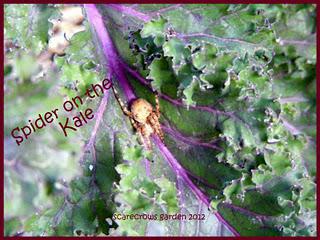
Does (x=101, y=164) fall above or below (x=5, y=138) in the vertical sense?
below

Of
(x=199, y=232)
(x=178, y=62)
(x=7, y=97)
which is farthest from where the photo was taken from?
(x=199, y=232)

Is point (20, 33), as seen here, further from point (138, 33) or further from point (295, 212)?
point (295, 212)

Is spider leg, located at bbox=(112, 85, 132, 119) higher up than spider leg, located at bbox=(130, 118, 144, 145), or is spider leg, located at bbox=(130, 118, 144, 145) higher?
spider leg, located at bbox=(112, 85, 132, 119)

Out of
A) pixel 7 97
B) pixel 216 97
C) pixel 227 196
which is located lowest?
pixel 227 196

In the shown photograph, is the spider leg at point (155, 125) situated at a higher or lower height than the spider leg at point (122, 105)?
lower

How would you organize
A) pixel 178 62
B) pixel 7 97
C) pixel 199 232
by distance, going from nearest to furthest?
pixel 7 97, pixel 178 62, pixel 199 232

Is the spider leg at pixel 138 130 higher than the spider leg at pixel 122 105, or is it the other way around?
the spider leg at pixel 122 105

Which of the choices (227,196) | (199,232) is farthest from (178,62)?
(199,232)

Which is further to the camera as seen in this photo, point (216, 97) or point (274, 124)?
point (274, 124)
